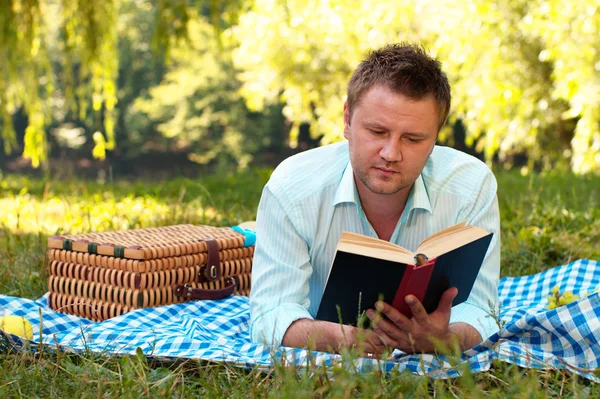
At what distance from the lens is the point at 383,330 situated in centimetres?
225

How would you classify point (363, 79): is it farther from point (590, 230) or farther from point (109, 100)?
point (109, 100)

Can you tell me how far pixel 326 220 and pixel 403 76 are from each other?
1.88 feet

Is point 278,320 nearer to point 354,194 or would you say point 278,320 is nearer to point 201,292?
point 354,194

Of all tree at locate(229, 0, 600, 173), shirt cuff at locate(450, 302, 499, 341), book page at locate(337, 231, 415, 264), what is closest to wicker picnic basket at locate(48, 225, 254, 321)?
shirt cuff at locate(450, 302, 499, 341)

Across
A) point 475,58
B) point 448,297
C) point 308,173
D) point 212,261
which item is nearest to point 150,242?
point 212,261

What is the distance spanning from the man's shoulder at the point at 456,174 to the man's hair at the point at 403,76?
0.86 feet

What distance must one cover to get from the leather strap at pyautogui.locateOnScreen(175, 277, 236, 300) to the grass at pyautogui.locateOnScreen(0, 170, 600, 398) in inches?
29.4

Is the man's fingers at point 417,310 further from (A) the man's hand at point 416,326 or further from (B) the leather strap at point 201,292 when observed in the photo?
(B) the leather strap at point 201,292

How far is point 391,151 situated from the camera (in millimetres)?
2326

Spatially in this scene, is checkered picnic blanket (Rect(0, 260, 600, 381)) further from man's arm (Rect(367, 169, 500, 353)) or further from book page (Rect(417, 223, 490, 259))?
book page (Rect(417, 223, 490, 259))

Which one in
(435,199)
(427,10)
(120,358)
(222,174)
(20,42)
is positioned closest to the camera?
(120,358)

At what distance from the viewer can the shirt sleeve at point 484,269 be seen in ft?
8.25

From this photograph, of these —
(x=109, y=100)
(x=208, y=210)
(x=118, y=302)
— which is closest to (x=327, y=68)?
(x=109, y=100)

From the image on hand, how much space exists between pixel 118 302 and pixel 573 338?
1747 mm
